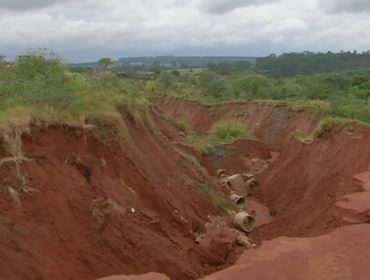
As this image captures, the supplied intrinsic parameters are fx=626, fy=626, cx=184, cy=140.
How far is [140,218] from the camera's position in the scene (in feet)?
57.1

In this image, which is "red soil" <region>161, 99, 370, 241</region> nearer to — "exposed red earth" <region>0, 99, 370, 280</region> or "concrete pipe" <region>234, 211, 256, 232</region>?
"exposed red earth" <region>0, 99, 370, 280</region>

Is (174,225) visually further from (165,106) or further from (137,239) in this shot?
(165,106)

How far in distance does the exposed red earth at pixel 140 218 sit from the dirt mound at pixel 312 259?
0.03 m

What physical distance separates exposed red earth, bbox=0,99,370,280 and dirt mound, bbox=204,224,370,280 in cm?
3

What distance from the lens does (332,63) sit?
511 feet

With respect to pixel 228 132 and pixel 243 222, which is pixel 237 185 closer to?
pixel 243 222

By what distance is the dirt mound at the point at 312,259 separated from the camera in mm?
13094

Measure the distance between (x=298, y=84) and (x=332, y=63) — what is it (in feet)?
274

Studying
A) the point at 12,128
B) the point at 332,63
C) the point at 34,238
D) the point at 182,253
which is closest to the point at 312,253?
the point at 182,253

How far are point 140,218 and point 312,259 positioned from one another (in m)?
5.24

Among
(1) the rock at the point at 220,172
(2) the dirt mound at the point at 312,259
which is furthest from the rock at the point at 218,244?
(1) the rock at the point at 220,172

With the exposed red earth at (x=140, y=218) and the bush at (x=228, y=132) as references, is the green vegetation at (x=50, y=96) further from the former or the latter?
the bush at (x=228, y=132)

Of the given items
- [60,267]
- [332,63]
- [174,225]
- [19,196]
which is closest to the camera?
[60,267]

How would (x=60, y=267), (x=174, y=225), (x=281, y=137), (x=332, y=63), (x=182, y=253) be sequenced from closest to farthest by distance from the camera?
(x=60, y=267)
(x=182, y=253)
(x=174, y=225)
(x=281, y=137)
(x=332, y=63)
